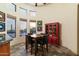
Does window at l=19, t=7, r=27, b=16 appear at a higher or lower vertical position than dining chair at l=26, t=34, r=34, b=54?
higher

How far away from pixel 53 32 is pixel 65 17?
345 millimetres

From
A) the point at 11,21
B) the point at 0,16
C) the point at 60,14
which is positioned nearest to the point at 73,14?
the point at 60,14

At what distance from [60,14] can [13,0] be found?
89 centimetres

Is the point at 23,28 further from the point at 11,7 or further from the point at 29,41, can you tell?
the point at 11,7

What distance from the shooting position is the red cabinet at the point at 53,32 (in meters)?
2.39

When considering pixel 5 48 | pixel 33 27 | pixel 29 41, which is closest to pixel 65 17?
pixel 33 27

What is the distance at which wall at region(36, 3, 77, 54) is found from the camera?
2.34 metres

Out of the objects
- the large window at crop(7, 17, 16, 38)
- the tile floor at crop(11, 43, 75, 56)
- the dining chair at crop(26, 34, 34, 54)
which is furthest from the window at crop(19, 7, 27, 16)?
the tile floor at crop(11, 43, 75, 56)


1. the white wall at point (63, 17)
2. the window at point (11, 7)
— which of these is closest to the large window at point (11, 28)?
the white wall at point (63, 17)

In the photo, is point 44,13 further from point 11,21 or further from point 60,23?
point 11,21

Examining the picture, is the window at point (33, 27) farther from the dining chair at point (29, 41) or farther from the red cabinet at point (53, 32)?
the red cabinet at point (53, 32)

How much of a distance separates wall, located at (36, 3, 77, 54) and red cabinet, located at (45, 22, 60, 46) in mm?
72

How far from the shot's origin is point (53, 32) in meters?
2.42

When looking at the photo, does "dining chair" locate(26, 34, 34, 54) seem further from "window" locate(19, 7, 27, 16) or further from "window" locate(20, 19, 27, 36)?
"window" locate(19, 7, 27, 16)
